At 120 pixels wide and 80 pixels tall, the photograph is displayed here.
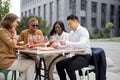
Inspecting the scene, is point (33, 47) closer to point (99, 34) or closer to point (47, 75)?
point (47, 75)

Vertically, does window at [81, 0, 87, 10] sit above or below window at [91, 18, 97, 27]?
above

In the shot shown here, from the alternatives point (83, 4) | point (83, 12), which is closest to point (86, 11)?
point (83, 12)

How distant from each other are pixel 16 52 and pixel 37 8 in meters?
76.1

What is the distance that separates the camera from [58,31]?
20.1 feet

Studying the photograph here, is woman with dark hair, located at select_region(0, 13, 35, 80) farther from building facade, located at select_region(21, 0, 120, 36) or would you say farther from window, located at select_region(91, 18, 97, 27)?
window, located at select_region(91, 18, 97, 27)

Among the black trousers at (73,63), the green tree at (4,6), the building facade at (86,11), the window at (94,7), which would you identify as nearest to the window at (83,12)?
the building facade at (86,11)

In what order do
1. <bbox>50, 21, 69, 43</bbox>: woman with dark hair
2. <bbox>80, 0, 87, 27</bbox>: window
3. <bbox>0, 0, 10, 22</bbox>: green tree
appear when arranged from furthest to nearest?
<bbox>80, 0, 87, 27</bbox>: window, <bbox>0, 0, 10, 22</bbox>: green tree, <bbox>50, 21, 69, 43</bbox>: woman with dark hair

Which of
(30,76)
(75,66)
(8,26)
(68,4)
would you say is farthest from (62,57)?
(68,4)

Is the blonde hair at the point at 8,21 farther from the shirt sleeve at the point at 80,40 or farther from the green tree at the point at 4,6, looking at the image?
the green tree at the point at 4,6

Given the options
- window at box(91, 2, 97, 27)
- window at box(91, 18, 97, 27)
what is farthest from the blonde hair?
window at box(91, 2, 97, 27)

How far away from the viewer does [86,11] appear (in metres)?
70.2

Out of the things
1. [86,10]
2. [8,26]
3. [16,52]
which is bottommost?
[16,52]

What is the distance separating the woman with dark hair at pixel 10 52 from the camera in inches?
198

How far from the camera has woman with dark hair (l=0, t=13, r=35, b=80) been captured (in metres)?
5.02
